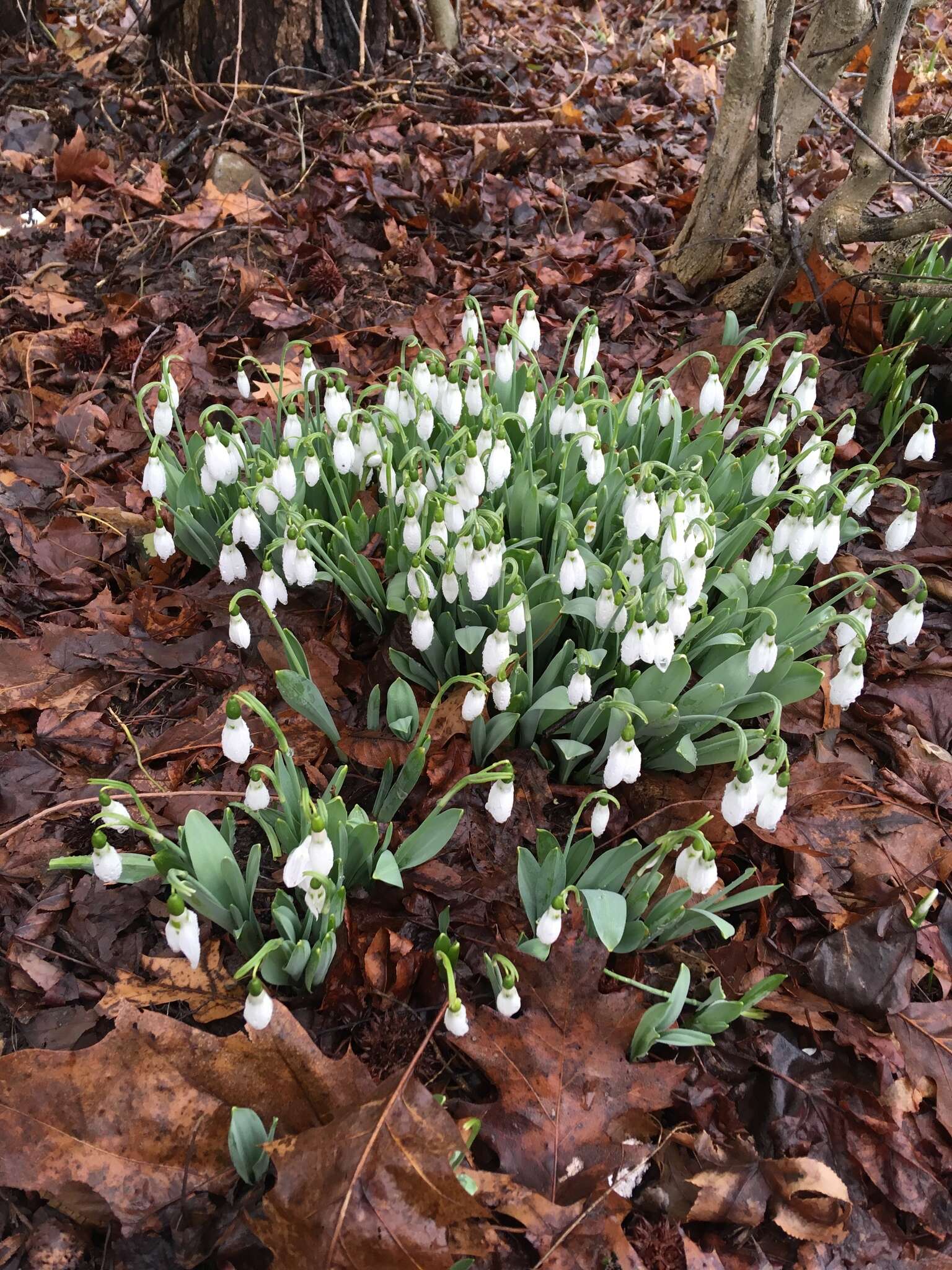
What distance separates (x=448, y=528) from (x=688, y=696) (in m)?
0.62

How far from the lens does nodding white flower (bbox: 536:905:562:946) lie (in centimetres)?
152

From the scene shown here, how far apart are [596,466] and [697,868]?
3.20 feet

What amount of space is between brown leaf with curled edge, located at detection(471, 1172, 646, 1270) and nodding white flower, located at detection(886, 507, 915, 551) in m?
1.47

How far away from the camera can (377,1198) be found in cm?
126

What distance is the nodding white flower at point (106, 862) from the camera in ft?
4.75

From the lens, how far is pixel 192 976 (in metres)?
1.67

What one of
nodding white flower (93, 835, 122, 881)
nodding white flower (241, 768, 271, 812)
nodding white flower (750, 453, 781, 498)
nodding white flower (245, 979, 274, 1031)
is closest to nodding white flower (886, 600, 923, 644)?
nodding white flower (750, 453, 781, 498)

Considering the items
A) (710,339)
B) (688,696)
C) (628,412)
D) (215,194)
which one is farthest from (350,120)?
(688,696)

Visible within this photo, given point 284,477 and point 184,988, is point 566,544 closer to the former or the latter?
point 284,477

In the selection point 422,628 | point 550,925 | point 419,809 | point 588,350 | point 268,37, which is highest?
point 268,37

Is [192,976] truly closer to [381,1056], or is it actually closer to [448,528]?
[381,1056]

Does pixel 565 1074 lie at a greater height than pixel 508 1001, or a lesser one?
lesser

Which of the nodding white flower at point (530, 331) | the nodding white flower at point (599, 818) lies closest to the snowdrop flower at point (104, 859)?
the nodding white flower at point (599, 818)

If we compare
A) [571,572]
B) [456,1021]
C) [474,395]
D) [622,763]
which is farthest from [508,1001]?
[474,395]
